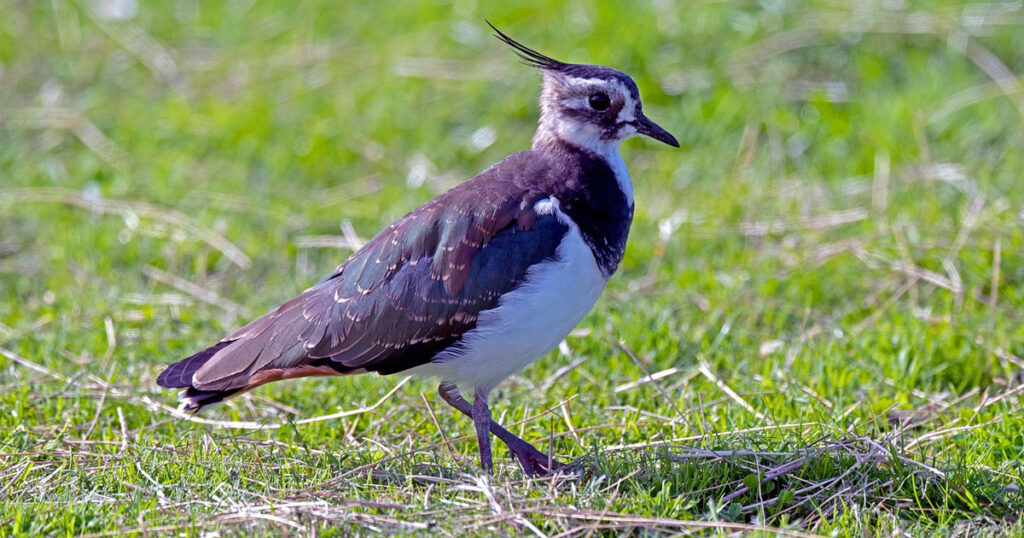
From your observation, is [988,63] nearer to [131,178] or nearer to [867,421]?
[867,421]

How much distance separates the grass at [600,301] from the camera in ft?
15.2

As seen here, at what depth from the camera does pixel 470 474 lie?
4.85 m

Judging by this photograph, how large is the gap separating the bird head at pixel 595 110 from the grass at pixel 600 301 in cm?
119

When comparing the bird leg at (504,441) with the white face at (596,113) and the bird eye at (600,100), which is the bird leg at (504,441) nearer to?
the white face at (596,113)

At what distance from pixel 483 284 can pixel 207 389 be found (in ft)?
4.13

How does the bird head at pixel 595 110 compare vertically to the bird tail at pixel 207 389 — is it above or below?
above

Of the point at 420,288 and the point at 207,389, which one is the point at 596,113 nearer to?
the point at 420,288

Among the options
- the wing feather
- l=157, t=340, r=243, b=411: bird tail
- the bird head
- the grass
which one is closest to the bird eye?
the bird head

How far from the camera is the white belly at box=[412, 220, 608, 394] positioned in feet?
16.0

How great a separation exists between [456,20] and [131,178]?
3.24m

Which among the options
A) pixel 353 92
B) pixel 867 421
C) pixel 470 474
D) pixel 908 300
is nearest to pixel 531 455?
pixel 470 474

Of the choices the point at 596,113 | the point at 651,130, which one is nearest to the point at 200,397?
the point at 596,113

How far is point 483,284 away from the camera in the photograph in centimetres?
499

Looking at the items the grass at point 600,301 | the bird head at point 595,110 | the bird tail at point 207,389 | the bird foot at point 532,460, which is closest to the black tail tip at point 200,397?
the bird tail at point 207,389
